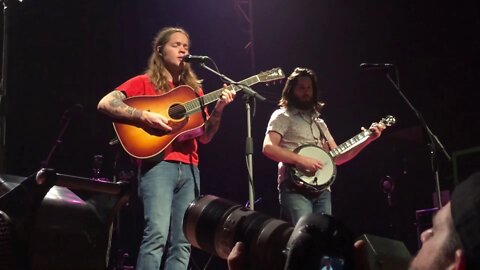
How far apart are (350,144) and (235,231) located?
10.0 ft

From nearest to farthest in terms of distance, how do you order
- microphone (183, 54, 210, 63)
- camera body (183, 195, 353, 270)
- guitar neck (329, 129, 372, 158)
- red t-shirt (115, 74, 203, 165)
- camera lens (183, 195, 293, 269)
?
camera body (183, 195, 353, 270) < camera lens (183, 195, 293, 269) < red t-shirt (115, 74, 203, 165) < microphone (183, 54, 210, 63) < guitar neck (329, 129, 372, 158)

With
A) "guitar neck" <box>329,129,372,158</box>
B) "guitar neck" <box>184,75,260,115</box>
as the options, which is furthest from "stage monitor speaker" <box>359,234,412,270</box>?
"guitar neck" <box>184,75,260,115</box>

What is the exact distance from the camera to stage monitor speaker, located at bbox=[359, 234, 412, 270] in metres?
3.68

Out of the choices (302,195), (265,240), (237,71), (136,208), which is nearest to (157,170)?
(302,195)

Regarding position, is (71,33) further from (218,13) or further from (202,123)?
(202,123)

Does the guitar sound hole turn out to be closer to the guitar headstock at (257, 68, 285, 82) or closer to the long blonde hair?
the long blonde hair

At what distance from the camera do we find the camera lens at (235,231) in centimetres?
A: 138

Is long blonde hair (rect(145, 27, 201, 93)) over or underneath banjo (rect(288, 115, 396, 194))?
over

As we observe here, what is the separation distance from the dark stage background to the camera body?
15.7ft

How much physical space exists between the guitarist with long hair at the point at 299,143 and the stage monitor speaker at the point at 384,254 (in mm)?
450

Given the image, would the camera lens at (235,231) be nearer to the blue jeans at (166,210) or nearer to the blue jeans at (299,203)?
the blue jeans at (166,210)

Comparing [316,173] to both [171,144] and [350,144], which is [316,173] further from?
[171,144]

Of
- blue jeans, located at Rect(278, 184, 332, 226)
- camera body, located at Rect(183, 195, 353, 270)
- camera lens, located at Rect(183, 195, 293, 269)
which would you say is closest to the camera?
camera body, located at Rect(183, 195, 353, 270)

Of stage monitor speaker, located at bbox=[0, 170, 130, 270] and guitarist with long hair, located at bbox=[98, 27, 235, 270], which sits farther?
guitarist with long hair, located at bbox=[98, 27, 235, 270]
